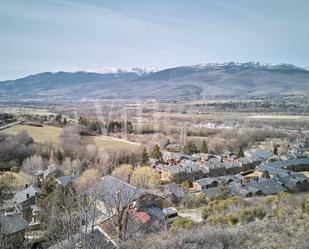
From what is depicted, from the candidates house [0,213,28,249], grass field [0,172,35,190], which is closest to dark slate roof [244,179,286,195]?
house [0,213,28,249]

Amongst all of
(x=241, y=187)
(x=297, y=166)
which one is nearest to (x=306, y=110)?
(x=297, y=166)

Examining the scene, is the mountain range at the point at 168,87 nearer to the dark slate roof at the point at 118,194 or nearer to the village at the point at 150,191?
the village at the point at 150,191

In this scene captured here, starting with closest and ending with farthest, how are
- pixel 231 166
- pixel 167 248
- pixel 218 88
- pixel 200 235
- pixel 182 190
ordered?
pixel 167 248, pixel 200 235, pixel 182 190, pixel 231 166, pixel 218 88

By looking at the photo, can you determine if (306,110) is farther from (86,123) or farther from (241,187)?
(241,187)

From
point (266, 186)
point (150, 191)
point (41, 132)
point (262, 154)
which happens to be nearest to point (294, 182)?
point (266, 186)

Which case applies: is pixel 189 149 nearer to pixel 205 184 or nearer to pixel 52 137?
pixel 205 184
